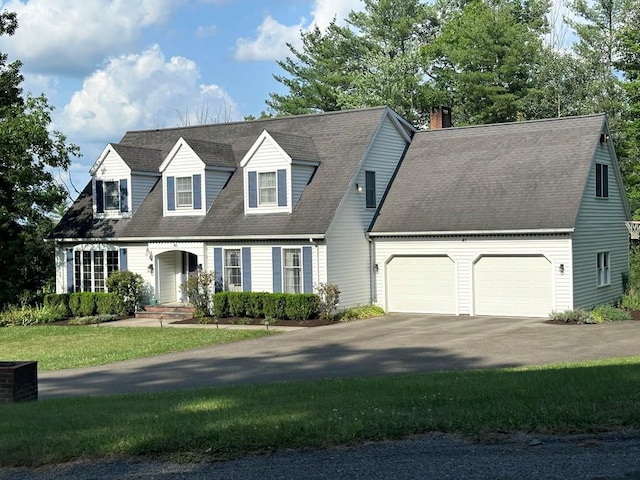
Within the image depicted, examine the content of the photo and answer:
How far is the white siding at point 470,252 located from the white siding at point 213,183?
6.16 m

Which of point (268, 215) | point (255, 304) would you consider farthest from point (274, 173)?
point (255, 304)

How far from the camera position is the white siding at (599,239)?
2583 cm

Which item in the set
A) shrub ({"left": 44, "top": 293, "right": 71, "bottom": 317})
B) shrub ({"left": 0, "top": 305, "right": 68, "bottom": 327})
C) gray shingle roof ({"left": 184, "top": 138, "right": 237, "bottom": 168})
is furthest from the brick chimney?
shrub ({"left": 0, "top": 305, "right": 68, "bottom": 327})

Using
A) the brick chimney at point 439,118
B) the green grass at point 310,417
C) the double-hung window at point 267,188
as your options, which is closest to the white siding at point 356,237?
the double-hung window at point 267,188

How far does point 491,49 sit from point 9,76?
26.2 metres

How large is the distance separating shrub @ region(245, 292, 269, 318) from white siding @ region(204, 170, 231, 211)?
452 centimetres

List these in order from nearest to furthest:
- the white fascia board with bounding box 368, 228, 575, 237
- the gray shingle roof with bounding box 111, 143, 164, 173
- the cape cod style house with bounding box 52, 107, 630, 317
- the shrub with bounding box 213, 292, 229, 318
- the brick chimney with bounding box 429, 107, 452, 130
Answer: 1. the white fascia board with bounding box 368, 228, 575, 237
2. the cape cod style house with bounding box 52, 107, 630, 317
3. the shrub with bounding box 213, 292, 229, 318
4. the gray shingle roof with bounding box 111, 143, 164, 173
5. the brick chimney with bounding box 429, 107, 452, 130

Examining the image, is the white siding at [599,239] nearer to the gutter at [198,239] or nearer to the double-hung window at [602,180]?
the double-hung window at [602,180]

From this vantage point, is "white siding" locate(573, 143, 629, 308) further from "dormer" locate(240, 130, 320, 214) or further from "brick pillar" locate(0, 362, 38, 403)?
"brick pillar" locate(0, 362, 38, 403)

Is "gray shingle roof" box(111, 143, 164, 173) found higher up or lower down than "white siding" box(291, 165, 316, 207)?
higher up

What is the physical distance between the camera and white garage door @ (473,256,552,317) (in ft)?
83.9

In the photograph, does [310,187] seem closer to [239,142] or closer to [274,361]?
[239,142]

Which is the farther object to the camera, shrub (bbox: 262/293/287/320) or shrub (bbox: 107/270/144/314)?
shrub (bbox: 107/270/144/314)

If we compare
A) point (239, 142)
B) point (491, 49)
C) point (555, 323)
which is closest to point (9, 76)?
point (239, 142)
